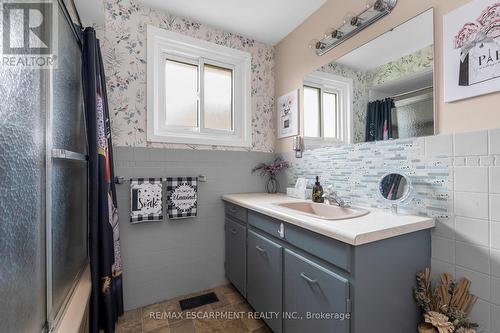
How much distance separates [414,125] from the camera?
1217 millimetres

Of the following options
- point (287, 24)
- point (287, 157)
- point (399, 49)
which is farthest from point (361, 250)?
point (287, 24)

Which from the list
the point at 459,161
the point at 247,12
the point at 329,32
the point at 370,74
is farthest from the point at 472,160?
the point at 247,12

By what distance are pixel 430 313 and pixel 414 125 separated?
0.94m

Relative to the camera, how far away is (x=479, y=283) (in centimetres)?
98

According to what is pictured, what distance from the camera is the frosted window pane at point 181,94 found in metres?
2.03

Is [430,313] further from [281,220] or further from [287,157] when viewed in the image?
[287,157]

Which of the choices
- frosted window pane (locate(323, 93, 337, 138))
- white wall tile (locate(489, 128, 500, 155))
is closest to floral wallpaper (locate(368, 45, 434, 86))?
frosted window pane (locate(323, 93, 337, 138))

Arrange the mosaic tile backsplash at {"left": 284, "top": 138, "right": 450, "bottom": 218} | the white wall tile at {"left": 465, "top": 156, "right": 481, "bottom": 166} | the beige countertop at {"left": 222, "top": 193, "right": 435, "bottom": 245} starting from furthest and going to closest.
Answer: the mosaic tile backsplash at {"left": 284, "top": 138, "right": 450, "bottom": 218} < the white wall tile at {"left": 465, "top": 156, "right": 481, "bottom": 166} < the beige countertop at {"left": 222, "top": 193, "right": 435, "bottom": 245}

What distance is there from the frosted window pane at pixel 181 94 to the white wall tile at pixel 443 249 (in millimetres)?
1998

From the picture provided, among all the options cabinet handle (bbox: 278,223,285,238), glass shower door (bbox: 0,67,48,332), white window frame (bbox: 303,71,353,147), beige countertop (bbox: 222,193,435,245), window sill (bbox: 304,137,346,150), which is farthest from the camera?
window sill (bbox: 304,137,346,150)

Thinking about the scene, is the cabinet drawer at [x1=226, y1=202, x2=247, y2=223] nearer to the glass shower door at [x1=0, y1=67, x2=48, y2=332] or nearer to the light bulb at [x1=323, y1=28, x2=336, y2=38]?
the glass shower door at [x1=0, y1=67, x2=48, y2=332]

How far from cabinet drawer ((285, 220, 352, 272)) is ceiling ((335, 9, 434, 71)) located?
118cm

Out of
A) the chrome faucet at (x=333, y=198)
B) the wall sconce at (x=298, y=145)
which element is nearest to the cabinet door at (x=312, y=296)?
the chrome faucet at (x=333, y=198)

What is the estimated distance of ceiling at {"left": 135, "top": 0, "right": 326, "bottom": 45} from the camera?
1785 millimetres
